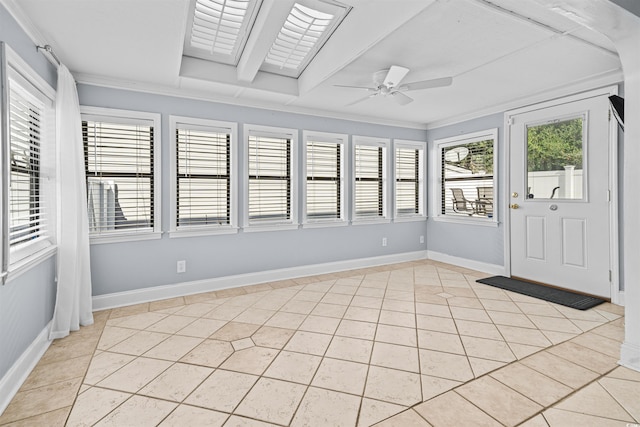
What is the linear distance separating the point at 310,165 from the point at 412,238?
7.55ft

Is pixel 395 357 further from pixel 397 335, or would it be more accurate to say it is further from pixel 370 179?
pixel 370 179

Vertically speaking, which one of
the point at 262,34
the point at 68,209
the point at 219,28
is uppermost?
the point at 219,28

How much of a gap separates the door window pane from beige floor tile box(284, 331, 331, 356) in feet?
10.8

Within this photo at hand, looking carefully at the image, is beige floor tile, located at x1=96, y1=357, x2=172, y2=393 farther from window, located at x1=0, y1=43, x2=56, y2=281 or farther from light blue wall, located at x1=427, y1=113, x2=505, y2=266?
light blue wall, located at x1=427, y1=113, x2=505, y2=266

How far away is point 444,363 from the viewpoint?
2.33 metres

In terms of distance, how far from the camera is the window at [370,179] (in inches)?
201

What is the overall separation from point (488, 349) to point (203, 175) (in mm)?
3351

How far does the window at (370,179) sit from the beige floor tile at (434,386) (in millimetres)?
3113

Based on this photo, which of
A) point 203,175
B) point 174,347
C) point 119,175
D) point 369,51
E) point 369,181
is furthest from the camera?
point 369,181

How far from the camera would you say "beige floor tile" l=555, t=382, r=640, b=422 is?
1.80 m

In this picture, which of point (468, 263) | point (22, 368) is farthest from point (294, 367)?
point (468, 263)

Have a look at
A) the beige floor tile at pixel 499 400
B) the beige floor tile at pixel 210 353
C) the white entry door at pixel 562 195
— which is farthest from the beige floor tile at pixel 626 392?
the beige floor tile at pixel 210 353

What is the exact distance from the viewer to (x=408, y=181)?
18.6 ft

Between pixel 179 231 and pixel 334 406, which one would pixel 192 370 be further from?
pixel 179 231
